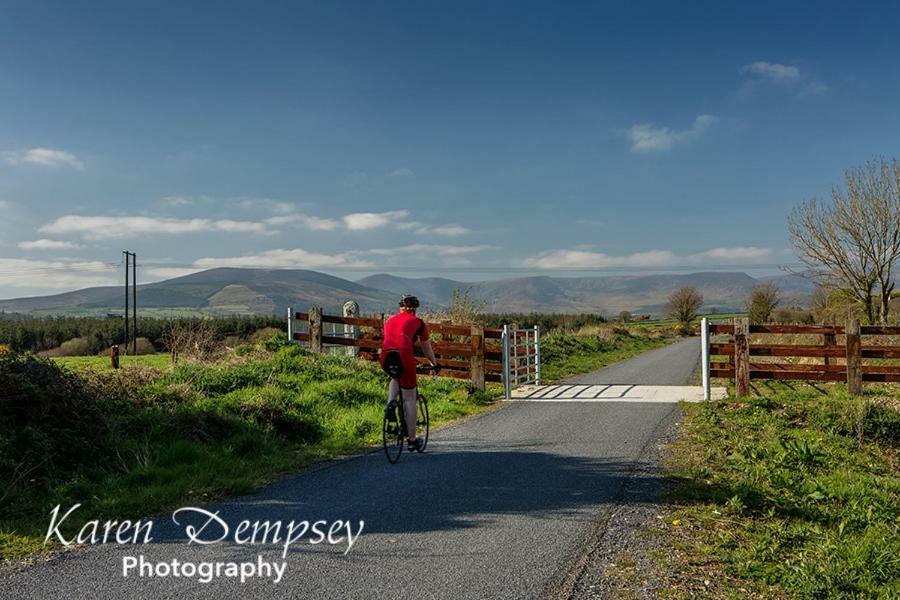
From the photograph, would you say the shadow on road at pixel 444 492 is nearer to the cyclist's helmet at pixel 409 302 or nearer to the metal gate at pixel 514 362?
the cyclist's helmet at pixel 409 302

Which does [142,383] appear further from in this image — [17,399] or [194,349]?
[194,349]

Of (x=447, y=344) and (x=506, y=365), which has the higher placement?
(x=447, y=344)

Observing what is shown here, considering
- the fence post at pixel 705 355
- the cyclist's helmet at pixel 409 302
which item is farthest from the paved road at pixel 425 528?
the fence post at pixel 705 355

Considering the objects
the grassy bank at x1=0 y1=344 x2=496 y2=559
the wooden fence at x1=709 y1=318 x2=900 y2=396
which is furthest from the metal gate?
Answer: the wooden fence at x1=709 y1=318 x2=900 y2=396

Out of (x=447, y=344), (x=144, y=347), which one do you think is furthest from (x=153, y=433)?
(x=144, y=347)

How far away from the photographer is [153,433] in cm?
930

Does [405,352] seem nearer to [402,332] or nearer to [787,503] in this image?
[402,332]

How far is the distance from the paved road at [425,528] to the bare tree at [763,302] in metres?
45.4

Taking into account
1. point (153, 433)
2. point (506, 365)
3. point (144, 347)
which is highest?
point (506, 365)

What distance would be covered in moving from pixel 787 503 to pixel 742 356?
27.3 feet

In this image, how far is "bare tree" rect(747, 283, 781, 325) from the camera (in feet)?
167

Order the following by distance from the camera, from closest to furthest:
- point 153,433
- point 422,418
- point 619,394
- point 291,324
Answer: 1. point 153,433
2. point 422,418
3. point 619,394
4. point 291,324

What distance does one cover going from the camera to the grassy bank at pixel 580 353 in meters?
24.3

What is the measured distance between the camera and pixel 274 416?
1101 centimetres
